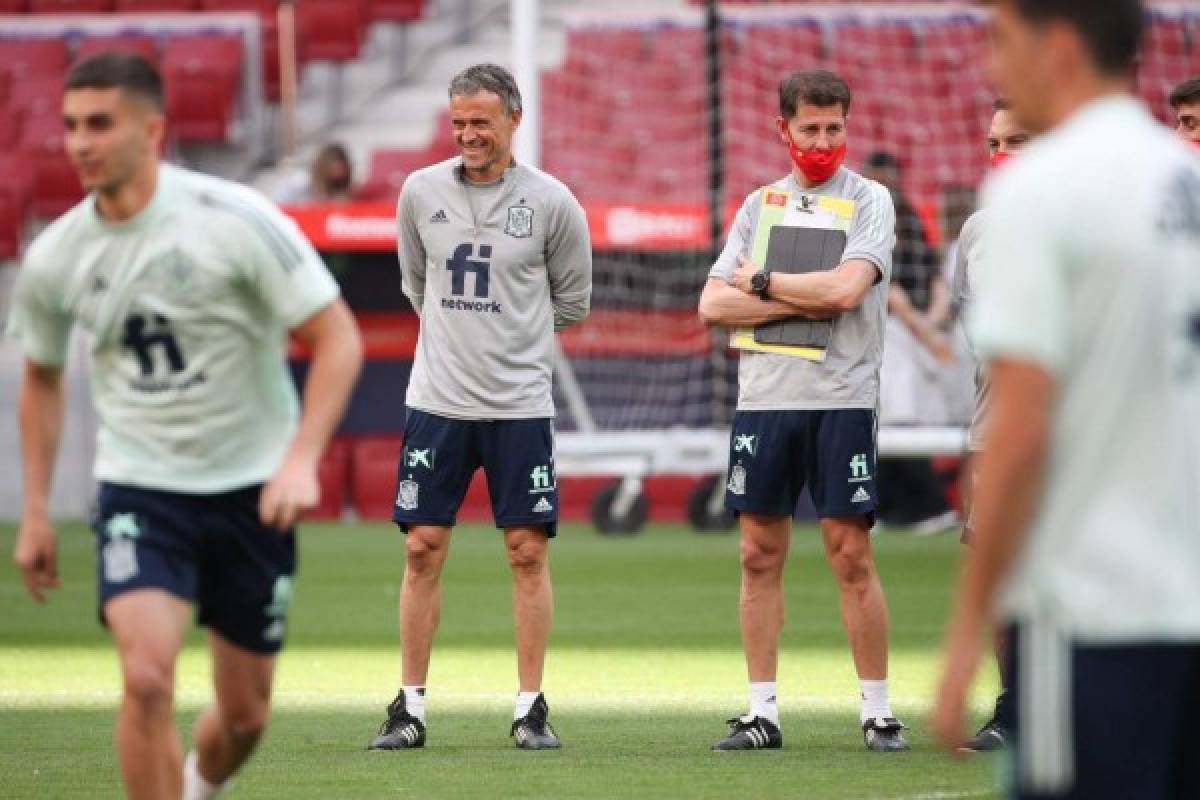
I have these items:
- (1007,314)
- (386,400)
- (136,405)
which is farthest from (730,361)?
(1007,314)

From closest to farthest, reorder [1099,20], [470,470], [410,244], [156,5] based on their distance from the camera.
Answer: [1099,20] < [470,470] < [410,244] < [156,5]

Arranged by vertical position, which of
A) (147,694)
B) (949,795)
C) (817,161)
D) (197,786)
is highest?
(817,161)

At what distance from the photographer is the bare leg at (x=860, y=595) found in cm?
769

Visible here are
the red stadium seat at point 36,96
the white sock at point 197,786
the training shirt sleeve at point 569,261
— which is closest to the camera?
the white sock at point 197,786

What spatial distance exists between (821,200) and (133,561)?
3317mm

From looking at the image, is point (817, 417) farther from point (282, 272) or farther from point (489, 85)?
point (282, 272)

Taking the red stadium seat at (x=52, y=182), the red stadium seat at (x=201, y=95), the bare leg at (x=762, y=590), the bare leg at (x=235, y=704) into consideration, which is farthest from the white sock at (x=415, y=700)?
the red stadium seat at (x=201, y=95)

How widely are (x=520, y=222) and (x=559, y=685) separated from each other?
2185mm

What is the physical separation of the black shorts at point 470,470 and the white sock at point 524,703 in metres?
0.59

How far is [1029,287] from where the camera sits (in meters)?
3.22

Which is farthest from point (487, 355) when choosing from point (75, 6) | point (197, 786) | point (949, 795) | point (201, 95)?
point (75, 6)

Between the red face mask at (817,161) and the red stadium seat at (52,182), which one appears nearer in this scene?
the red face mask at (817,161)

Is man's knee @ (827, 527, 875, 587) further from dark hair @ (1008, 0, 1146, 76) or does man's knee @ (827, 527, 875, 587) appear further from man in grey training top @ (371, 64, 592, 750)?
dark hair @ (1008, 0, 1146, 76)

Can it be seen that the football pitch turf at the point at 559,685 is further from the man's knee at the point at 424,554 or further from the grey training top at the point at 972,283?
the grey training top at the point at 972,283
